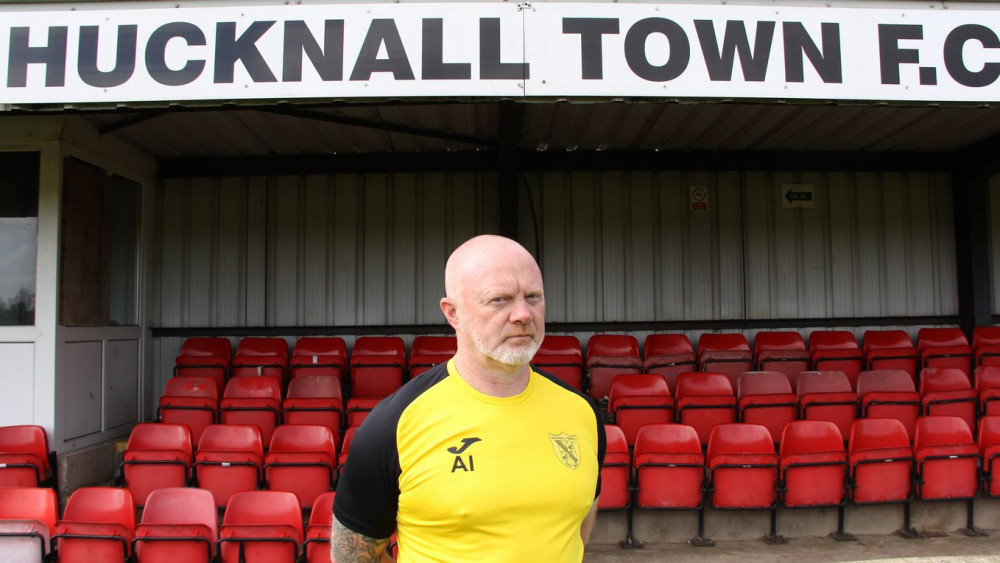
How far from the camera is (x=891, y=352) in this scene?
23.0ft

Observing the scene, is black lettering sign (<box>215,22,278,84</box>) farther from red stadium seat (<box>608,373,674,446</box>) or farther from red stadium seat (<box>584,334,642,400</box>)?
red stadium seat (<box>584,334,642,400</box>)

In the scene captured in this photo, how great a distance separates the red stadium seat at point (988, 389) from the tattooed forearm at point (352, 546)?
19.7ft

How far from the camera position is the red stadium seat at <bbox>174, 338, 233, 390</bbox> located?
21.9 feet

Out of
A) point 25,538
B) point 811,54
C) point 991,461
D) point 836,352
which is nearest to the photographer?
point 25,538

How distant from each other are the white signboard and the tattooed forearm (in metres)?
3.41

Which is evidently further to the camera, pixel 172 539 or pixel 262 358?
pixel 262 358

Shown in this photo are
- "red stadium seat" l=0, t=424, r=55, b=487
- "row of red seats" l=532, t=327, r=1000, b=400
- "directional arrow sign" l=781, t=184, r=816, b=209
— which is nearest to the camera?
"red stadium seat" l=0, t=424, r=55, b=487

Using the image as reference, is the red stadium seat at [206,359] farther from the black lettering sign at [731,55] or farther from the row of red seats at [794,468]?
the black lettering sign at [731,55]

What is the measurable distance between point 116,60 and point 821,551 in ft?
19.8

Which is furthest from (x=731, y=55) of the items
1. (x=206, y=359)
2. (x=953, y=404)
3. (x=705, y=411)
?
(x=206, y=359)

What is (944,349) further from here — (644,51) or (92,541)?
(92,541)

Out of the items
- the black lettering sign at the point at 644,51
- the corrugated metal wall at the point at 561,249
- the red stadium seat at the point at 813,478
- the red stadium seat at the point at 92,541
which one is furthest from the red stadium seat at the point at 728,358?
the red stadium seat at the point at 92,541

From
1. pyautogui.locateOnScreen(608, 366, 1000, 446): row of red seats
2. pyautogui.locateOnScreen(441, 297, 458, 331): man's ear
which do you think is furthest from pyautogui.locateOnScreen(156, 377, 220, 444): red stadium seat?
pyautogui.locateOnScreen(441, 297, 458, 331): man's ear

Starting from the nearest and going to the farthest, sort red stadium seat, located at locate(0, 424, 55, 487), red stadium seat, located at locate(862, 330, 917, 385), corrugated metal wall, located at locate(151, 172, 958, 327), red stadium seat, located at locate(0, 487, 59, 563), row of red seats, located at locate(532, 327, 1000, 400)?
red stadium seat, located at locate(0, 487, 59, 563), red stadium seat, located at locate(0, 424, 55, 487), row of red seats, located at locate(532, 327, 1000, 400), red stadium seat, located at locate(862, 330, 917, 385), corrugated metal wall, located at locate(151, 172, 958, 327)
